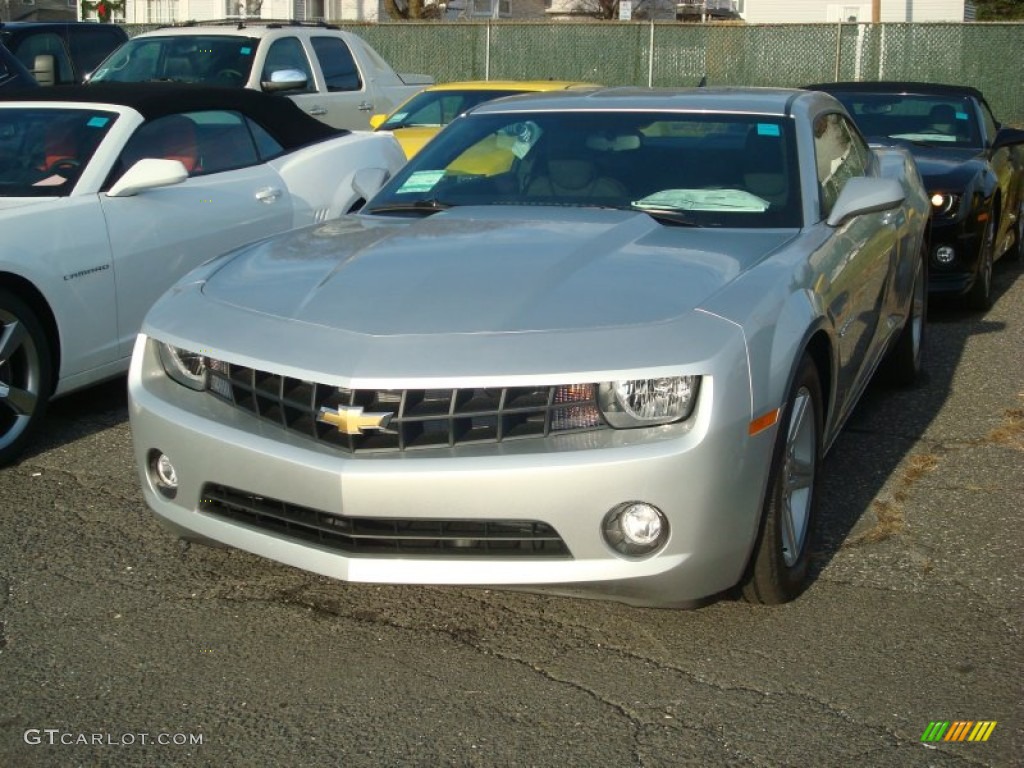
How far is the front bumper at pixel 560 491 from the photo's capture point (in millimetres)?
3375

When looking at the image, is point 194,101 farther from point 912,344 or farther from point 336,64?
point 336,64

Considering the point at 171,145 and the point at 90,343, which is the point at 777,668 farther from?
the point at 171,145

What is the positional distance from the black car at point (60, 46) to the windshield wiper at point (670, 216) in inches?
421

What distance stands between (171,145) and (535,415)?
380 centimetres

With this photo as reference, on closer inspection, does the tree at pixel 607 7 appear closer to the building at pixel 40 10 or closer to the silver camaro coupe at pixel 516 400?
the building at pixel 40 10

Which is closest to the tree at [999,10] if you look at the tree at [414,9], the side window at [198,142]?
the tree at [414,9]

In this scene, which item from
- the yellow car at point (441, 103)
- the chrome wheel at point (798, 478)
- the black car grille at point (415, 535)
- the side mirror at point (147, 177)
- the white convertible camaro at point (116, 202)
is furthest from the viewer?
the yellow car at point (441, 103)

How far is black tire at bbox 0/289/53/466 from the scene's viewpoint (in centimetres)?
534

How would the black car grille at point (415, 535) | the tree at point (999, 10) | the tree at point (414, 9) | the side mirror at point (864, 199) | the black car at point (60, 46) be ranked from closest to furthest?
1. the black car grille at point (415, 535)
2. the side mirror at point (864, 199)
3. the black car at point (60, 46)
4. the tree at point (414, 9)
5. the tree at point (999, 10)

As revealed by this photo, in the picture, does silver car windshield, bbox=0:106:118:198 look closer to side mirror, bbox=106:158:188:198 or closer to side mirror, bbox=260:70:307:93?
side mirror, bbox=106:158:188:198

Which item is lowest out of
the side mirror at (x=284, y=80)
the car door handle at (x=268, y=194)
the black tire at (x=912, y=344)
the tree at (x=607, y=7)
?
the black tire at (x=912, y=344)

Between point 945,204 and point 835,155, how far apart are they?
3.13m

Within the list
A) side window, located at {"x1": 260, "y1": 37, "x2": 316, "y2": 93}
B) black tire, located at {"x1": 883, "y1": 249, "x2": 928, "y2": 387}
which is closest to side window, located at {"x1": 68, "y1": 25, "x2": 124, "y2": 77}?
side window, located at {"x1": 260, "y1": 37, "x2": 316, "y2": 93}

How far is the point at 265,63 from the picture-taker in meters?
12.3
